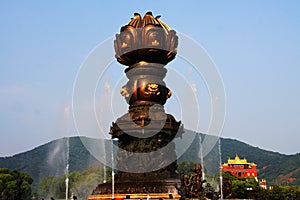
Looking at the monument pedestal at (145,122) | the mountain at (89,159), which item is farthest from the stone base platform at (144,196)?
the mountain at (89,159)

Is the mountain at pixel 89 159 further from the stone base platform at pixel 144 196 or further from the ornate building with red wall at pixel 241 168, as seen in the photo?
the ornate building with red wall at pixel 241 168

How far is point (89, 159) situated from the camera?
79.0 m

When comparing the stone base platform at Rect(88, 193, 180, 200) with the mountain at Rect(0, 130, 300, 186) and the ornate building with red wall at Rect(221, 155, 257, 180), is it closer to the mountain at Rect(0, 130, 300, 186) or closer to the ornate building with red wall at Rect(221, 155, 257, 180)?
the mountain at Rect(0, 130, 300, 186)

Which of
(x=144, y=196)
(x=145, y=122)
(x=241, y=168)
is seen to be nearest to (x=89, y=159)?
(x=241, y=168)

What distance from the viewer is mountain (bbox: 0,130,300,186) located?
45.7 m

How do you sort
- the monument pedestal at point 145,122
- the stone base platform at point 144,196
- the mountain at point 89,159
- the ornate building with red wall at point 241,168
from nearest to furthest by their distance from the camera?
the stone base platform at point 144,196
the monument pedestal at point 145,122
the mountain at point 89,159
the ornate building with red wall at point 241,168

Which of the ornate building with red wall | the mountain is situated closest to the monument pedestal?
the mountain

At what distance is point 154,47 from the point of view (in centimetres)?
1897

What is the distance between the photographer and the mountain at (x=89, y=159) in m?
45.7

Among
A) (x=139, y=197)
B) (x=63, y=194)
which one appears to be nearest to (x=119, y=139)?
(x=139, y=197)

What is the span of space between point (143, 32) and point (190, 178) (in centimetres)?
857

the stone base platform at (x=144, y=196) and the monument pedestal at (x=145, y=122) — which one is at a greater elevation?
the monument pedestal at (x=145, y=122)

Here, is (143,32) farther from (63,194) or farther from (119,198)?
(63,194)

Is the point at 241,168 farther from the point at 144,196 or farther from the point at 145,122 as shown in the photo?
the point at 144,196
